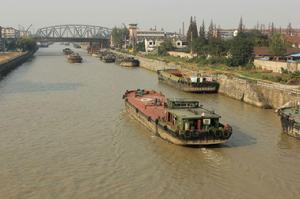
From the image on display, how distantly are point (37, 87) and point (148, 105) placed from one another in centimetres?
2734

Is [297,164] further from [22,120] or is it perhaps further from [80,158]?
[22,120]

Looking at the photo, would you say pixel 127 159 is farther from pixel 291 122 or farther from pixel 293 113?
pixel 293 113

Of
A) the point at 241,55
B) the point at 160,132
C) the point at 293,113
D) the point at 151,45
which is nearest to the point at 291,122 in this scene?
the point at 293,113

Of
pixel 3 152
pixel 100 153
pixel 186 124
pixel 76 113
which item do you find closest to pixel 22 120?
pixel 76 113

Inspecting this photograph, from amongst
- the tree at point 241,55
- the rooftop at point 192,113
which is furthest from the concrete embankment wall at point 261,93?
the tree at point 241,55

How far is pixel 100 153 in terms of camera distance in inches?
1044

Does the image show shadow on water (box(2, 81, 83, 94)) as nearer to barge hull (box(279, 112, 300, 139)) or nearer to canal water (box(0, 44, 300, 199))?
canal water (box(0, 44, 300, 199))

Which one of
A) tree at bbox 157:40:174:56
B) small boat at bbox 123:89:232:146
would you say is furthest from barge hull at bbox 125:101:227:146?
tree at bbox 157:40:174:56

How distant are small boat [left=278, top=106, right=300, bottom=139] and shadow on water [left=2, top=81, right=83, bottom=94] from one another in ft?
105

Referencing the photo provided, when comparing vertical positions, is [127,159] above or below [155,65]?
below

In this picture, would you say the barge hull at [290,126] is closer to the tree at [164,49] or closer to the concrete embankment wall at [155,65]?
the concrete embankment wall at [155,65]

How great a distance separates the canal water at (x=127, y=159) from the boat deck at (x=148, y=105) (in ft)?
4.33

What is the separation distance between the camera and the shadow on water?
55.4 m

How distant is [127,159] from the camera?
2541cm
